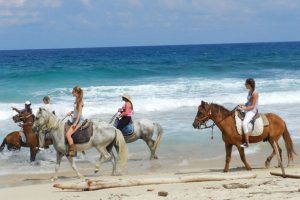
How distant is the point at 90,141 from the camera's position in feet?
40.8

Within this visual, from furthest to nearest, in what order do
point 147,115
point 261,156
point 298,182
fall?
point 147,115, point 261,156, point 298,182

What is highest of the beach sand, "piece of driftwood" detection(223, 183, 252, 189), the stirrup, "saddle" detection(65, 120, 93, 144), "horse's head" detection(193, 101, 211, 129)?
"horse's head" detection(193, 101, 211, 129)

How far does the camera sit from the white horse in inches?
474

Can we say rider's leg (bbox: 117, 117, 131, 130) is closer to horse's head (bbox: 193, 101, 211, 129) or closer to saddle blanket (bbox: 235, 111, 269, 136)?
horse's head (bbox: 193, 101, 211, 129)

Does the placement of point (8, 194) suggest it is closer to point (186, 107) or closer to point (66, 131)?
point (66, 131)

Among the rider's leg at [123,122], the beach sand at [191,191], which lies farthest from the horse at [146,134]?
the beach sand at [191,191]

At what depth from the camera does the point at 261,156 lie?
14875mm

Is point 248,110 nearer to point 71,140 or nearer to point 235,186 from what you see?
point 235,186

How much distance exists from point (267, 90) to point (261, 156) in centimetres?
2064

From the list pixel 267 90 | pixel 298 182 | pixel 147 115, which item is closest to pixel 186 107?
pixel 147 115

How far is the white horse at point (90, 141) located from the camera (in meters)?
12.0

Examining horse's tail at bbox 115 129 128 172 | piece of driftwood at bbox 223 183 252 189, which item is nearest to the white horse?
horse's tail at bbox 115 129 128 172

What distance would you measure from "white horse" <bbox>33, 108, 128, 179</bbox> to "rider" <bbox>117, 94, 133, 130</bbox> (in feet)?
4.90

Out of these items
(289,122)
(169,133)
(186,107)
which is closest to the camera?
(169,133)
